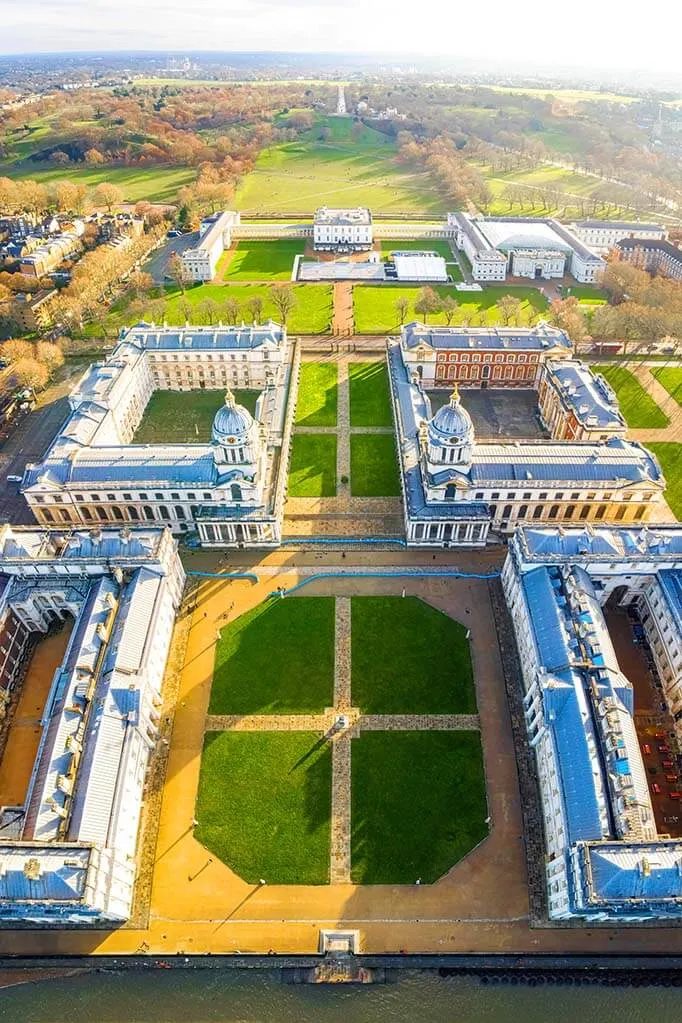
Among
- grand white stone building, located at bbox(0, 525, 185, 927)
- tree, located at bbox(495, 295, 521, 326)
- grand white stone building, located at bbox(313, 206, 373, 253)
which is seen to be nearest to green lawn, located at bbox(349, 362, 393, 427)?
tree, located at bbox(495, 295, 521, 326)

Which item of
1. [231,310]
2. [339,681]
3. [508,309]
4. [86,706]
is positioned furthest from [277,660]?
[508,309]

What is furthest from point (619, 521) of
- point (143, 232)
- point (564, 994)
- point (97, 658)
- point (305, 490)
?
point (143, 232)

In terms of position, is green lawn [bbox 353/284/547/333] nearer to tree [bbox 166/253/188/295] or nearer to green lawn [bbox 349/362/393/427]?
green lawn [bbox 349/362/393/427]

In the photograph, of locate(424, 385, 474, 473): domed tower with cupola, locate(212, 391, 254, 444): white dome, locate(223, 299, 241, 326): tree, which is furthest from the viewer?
locate(223, 299, 241, 326): tree

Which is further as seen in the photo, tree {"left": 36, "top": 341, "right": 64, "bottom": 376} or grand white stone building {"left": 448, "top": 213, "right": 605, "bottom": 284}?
grand white stone building {"left": 448, "top": 213, "right": 605, "bottom": 284}

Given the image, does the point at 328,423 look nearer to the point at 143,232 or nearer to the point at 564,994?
the point at 564,994

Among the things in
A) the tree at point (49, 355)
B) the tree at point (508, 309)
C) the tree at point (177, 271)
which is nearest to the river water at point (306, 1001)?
the tree at point (49, 355)
